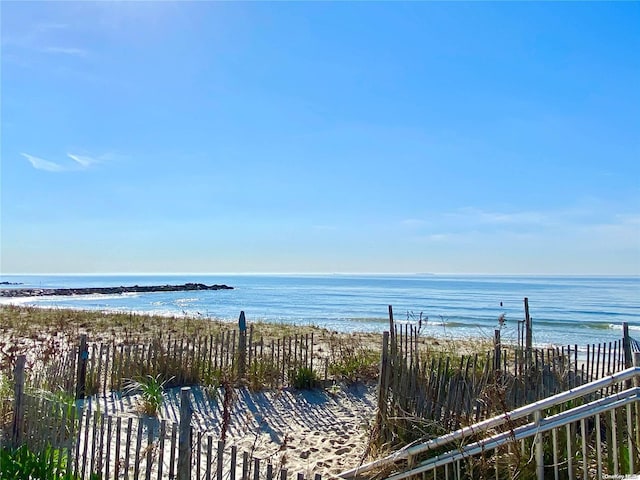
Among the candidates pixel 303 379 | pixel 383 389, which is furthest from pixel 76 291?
pixel 383 389

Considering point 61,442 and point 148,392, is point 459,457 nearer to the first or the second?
point 61,442

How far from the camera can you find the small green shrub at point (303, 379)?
803 cm

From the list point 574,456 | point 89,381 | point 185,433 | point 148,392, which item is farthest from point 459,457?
point 89,381

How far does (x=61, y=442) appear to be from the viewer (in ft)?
14.0

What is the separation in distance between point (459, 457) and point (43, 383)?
17.1 ft

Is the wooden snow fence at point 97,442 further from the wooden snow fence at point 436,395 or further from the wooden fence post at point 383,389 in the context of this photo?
the wooden snow fence at point 436,395

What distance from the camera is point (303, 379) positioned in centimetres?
807

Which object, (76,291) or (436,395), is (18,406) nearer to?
(436,395)

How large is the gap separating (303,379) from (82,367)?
139 inches

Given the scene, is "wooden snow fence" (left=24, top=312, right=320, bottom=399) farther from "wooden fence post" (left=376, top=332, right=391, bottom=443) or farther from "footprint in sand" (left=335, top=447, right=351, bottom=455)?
"wooden fence post" (left=376, top=332, right=391, bottom=443)

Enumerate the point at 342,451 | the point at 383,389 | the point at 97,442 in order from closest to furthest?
1. the point at 97,442
2. the point at 383,389
3. the point at 342,451

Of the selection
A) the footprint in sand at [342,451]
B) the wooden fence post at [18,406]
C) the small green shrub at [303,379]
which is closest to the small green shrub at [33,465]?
the wooden fence post at [18,406]

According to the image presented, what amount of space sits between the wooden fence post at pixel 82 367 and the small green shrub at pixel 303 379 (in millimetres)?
3326

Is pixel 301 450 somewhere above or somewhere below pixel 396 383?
below
